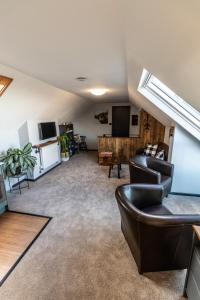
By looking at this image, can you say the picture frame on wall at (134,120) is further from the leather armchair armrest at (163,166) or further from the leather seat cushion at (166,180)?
the leather seat cushion at (166,180)

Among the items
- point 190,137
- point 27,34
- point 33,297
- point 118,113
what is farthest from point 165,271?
point 118,113

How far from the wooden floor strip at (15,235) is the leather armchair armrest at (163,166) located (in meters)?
2.19

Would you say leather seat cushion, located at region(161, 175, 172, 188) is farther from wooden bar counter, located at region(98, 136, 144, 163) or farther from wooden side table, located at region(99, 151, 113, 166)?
wooden bar counter, located at region(98, 136, 144, 163)

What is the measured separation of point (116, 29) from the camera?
1188 millimetres

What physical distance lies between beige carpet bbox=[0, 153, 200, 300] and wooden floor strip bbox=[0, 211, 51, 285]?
0.09 meters

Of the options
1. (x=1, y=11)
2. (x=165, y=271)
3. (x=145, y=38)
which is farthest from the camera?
(x=165, y=271)

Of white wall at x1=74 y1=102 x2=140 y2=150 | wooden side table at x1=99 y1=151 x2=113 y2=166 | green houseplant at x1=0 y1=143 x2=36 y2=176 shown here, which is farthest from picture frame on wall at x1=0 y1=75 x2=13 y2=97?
white wall at x1=74 y1=102 x2=140 y2=150

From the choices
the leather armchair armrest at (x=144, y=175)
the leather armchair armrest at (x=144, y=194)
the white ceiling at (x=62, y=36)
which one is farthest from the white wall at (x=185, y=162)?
the white ceiling at (x=62, y=36)

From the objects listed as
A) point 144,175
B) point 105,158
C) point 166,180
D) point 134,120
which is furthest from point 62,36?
point 134,120

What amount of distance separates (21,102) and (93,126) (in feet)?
14.3

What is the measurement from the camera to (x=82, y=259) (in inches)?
77.5

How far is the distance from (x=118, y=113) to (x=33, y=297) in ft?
20.7

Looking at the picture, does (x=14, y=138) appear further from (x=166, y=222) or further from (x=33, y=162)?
(x=166, y=222)

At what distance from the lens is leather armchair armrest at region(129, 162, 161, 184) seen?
9.32ft
